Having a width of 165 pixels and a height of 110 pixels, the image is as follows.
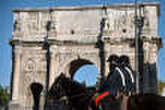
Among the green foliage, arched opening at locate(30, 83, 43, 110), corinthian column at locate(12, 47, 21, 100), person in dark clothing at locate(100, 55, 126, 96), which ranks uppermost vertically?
person in dark clothing at locate(100, 55, 126, 96)

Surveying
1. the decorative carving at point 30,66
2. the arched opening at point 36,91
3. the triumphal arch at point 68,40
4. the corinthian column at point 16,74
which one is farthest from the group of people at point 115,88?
the arched opening at point 36,91

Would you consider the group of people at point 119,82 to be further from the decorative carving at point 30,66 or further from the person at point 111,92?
the decorative carving at point 30,66

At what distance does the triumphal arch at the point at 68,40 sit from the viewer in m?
23.9

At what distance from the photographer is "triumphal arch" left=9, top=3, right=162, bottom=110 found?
942 inches

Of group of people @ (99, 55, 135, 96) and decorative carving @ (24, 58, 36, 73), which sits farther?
decorative carving @ (24, 58, 36, 73)

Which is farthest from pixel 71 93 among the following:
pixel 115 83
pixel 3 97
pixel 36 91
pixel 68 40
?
pixel 3 97

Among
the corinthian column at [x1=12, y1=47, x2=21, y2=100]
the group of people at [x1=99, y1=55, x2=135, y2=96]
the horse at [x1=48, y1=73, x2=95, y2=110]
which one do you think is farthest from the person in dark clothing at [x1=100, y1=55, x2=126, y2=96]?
the corinthian column at [x1=12, y1=47, x2=21, y2=100]

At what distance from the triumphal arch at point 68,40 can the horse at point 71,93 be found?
58.0ft

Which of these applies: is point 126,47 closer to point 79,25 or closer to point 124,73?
point 79,25

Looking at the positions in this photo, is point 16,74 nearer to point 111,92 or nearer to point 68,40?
point 68,40

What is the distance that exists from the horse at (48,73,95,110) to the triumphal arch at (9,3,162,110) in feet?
58.0

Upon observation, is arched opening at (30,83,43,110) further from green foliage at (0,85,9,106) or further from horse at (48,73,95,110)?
green foliage at (0,85,9,106)

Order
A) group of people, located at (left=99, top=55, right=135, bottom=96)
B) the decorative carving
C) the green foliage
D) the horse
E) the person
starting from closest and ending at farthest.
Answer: the person, group of people, located at (left=99, top=55, right=135, bottom=96), the horse, the decorative carving, the green foliage

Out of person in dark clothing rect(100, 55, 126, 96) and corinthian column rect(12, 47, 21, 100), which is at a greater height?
person in dark clothing rect(100, 55, 126, 96)
